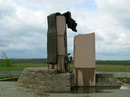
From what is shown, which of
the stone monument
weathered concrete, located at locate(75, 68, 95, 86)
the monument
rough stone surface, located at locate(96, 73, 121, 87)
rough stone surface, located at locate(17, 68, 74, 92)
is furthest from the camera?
rough stone surface, located at locate(96, 73, 121, 87)

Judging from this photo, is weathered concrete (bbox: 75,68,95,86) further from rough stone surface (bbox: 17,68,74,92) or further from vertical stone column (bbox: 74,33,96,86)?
rough stone surface (bbox: 17,68,74,92)

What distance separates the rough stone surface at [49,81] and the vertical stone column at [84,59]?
2.18 meters

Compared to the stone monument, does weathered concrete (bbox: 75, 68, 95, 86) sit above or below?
below

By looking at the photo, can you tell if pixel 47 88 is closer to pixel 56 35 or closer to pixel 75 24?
pixel 56 35

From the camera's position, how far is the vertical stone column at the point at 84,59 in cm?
1830

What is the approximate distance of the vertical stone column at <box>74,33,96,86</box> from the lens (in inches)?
720

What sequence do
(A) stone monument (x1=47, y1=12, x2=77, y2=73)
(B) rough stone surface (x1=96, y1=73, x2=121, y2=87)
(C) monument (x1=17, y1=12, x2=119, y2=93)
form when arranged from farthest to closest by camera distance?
1. (B) rough stone surface (x1=96, y1=73, x2=121, y2=87)
2. (A) stone monument (x1=47, y1=12, x2=77, y2=73)
3. (C) monument (x1=17, y1=12, x2=119, y2=93)

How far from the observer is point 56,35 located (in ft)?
58.3

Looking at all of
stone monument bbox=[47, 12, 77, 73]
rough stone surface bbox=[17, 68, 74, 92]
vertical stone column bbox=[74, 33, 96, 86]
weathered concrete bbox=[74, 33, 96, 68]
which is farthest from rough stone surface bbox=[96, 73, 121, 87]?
rough stone surface bbox=[17, 68, 74, 92]

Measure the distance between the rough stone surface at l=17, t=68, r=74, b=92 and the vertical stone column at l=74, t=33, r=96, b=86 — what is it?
218 centimetres

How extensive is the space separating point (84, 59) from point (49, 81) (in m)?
3.44

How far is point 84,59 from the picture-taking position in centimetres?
1842

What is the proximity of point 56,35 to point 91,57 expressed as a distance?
2.79 m

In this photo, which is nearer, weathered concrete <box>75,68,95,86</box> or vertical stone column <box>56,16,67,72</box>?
vertical stone column <box>56,16,67,72</box>
